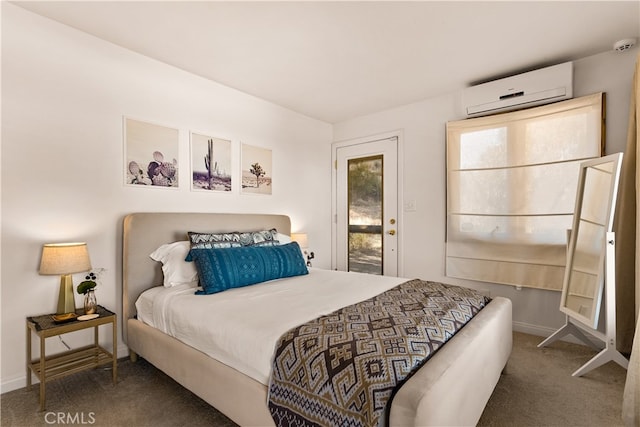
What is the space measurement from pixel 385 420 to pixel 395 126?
3.44 metres

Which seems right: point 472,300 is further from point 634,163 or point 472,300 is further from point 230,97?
point 230,97

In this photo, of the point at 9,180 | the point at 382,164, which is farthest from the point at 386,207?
the point at 9,180

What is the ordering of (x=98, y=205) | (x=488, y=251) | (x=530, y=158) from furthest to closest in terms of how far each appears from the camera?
(x=488, y=251)
(x=530, y=158)
(x=98, y=205)

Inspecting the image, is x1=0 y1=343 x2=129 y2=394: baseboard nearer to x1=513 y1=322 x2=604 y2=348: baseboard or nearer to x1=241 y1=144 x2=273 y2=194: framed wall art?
x1=241 y1=144 x2=273 y2=194: framed wall art

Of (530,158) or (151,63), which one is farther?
(530,158)

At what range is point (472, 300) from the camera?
6.53 ft

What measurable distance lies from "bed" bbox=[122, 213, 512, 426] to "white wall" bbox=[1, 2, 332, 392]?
0.19m

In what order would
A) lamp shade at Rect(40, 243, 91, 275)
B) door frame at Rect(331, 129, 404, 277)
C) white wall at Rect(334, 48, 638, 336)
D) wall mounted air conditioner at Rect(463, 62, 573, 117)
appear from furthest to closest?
door frame at Rect(331, 129, 404, 277), white wall at Rect(334, 48, 638, 336), wall mounted air conditioner at Rect(463, 62, 573, 117), lamp shade at Rect(40, 243, 91, 275)

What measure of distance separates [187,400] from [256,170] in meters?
2.28

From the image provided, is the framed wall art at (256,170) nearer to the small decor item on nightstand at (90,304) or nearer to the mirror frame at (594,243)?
the small decor item on nightstand at (90,304)

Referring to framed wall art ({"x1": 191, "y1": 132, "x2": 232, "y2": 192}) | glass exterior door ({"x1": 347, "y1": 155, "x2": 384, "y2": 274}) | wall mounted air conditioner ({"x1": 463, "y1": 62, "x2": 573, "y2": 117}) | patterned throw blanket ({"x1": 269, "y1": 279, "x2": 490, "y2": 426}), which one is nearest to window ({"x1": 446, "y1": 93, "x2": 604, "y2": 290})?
wall mounted air conditioner ({"x1": 463, "y1": 62, "x2": 573, "y2": 117})

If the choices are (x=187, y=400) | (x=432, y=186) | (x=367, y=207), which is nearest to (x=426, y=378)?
(x=187, y=400)

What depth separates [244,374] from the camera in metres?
1.52

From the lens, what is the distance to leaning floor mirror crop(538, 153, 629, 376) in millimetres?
2174
